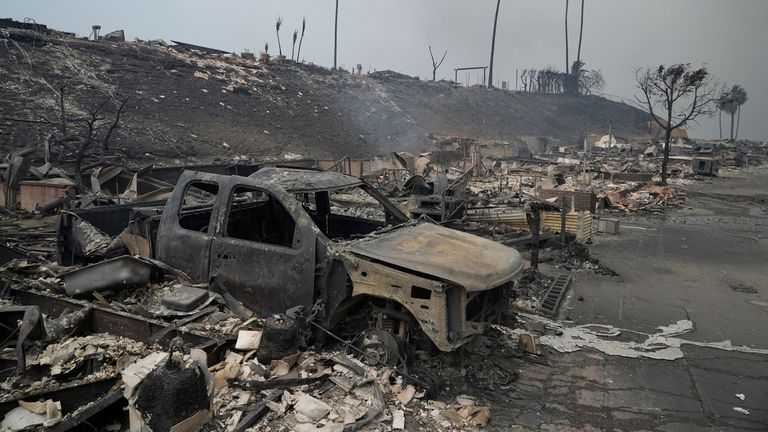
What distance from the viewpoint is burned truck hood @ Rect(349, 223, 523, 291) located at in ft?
11.8

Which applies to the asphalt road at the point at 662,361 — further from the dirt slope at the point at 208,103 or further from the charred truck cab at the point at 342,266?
the dirt slope at the point at 208,103

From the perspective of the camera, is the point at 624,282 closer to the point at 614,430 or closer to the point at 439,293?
the point at 614,430

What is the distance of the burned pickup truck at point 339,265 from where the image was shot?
362 centimetres

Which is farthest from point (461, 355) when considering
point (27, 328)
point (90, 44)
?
point (90, 44)

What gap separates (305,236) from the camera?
4000 mm

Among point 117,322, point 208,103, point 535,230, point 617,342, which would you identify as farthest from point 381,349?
point 208,103

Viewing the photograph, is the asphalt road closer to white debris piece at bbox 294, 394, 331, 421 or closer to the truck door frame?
white debris piece at bbox 294, 394, 331, 421

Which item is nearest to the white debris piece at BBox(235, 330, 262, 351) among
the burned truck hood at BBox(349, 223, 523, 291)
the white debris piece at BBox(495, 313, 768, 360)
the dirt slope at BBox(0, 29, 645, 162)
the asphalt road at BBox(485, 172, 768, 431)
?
the burned truck hood at BBox(349, 223, 523, 291)

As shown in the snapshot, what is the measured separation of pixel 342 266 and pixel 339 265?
0.03 metres

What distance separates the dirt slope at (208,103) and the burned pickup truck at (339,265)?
15.7m

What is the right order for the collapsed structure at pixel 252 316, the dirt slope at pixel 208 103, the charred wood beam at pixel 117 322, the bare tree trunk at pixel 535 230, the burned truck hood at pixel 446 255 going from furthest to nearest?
the dirt slope at pixel 208 103
the bare tree trunk at pixel 535 230
the charred wood beam at pixel 117 322
the burned truck hood at pixel 446 255
the collapsed structure at pixel 252 316

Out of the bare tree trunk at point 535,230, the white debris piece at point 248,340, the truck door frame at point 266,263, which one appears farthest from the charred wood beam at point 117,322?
the bare tree trunk at point 535,230

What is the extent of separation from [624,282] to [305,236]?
5899 mm

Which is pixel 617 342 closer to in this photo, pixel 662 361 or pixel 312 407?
pixel 662 361
